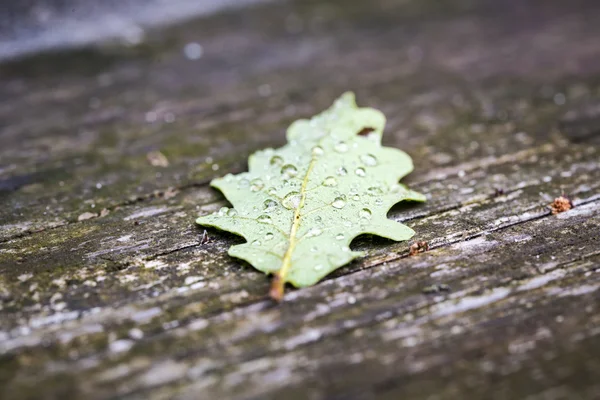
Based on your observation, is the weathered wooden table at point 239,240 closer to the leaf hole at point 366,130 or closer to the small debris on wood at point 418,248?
the small debris on wood at point 418,248

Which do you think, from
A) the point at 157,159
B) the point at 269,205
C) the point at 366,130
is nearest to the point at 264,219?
the point at 269,205

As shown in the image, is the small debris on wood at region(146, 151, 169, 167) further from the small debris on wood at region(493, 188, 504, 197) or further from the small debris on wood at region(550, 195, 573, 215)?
the small debris on wood at region(550, 195, 573, 215)

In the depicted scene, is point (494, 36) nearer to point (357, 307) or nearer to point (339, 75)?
point (339, 75)

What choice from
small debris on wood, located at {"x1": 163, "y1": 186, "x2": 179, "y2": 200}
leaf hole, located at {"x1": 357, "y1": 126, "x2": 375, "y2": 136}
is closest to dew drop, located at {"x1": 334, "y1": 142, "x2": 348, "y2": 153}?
leaf hole, located at {"x1": 357, "y1": 126, "x2": 375, "y2": 136}

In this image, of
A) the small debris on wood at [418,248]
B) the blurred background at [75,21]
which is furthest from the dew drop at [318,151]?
the blurred background at [75,21]

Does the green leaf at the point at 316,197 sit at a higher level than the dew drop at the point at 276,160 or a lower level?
lower

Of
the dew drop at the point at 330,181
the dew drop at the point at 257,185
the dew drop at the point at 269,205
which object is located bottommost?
the dew drop at the point at 269,205

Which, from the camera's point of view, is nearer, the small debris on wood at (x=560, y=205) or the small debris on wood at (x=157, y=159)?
the small debris on wood at (x=560, y=205)
